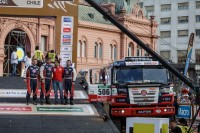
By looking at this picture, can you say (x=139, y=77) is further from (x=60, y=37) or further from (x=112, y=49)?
(x=112, y=49)

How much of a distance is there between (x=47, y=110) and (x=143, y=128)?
31.7 feet

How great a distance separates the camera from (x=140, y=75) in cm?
2091

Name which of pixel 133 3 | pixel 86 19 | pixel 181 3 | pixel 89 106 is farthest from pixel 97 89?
pixel 181 3

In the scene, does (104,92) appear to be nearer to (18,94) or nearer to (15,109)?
(15,109)

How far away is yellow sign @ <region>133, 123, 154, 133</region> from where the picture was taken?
11734 millimetres

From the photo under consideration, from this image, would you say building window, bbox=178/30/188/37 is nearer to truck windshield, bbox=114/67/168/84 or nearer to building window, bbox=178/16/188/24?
building window, bbox=178/16/188/24

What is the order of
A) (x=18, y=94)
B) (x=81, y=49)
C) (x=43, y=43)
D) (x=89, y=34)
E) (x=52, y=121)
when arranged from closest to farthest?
1. (x=52, y=121)
2. (x=18, y=94)
3. (x=43, y=43)
4. (x=81, y=49)
5. (x=89, y=34)

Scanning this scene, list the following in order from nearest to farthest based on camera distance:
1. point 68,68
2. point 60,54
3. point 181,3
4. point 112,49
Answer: point 68,68, point 60,54, point 112,49, point 181,3

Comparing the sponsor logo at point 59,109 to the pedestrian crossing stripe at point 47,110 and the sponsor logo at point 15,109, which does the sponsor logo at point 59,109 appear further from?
the sponsor logo at point 15,109

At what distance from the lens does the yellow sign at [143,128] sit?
1173cm

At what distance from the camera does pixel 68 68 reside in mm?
22453

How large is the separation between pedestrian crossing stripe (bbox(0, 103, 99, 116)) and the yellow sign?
340 inches

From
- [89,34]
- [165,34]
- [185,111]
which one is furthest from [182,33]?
[185,111]

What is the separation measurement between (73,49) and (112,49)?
4655 cm
